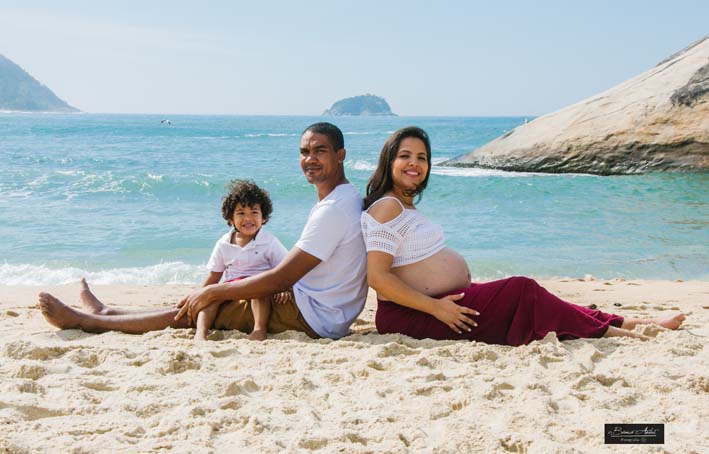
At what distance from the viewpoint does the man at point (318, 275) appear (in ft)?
13.2

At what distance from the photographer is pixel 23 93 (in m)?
169

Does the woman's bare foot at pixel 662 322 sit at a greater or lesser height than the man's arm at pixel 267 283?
lesser

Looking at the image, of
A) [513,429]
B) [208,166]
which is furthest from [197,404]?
[208,166]

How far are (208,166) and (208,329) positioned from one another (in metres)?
22.0

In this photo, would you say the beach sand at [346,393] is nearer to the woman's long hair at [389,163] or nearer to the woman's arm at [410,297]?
the woman's arm at [410,297]

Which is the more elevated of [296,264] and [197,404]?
[296,264]

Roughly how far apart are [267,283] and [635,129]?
15.8 metres

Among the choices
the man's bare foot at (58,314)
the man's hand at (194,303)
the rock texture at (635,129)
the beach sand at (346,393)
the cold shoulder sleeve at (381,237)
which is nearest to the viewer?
the beach sand at (346,393)

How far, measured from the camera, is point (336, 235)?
404cm

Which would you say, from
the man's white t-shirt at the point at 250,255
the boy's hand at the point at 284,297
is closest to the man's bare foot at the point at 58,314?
the man's white t-shirt at the point at 250,255

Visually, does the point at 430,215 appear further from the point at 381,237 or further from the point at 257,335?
the point at 381,237

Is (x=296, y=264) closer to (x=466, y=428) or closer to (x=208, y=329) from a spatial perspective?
(x=208, y=329)

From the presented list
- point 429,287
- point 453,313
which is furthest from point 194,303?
point 453,313

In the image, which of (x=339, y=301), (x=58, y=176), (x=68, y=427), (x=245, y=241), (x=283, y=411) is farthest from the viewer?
(x=58, y=176)
